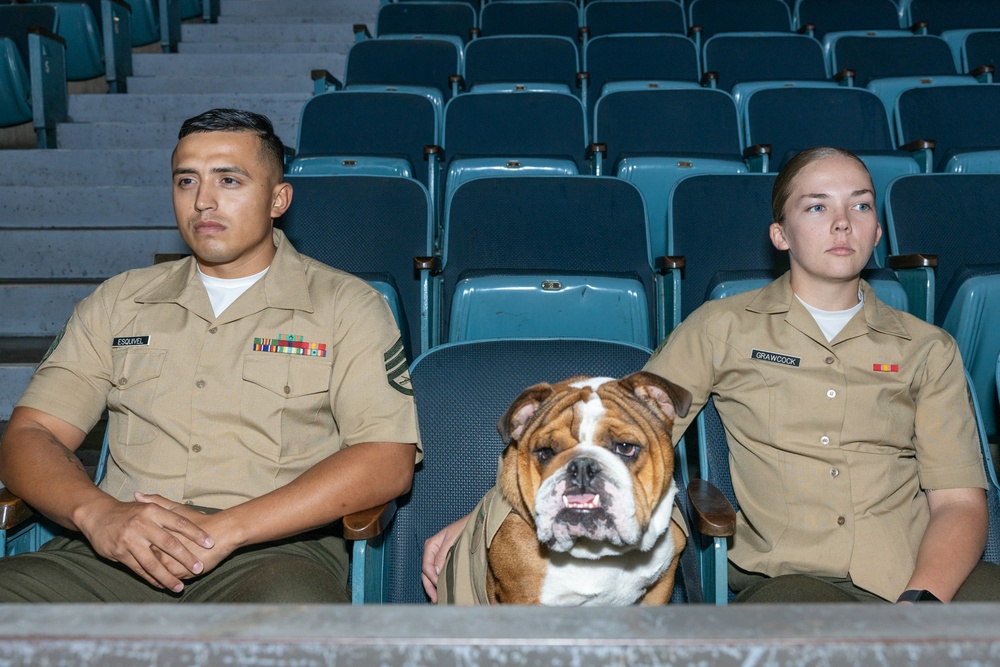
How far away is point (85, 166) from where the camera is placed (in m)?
4.68

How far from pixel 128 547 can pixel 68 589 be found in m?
0.13

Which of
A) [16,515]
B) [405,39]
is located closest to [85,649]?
[16,515]

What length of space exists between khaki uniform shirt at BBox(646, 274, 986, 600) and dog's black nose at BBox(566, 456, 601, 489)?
444 mm

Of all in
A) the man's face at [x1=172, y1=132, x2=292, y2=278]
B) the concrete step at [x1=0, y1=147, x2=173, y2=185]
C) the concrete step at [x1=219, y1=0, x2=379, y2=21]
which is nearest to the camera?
the man's face at [x1=172, y1=132, x2=292, y2=278]

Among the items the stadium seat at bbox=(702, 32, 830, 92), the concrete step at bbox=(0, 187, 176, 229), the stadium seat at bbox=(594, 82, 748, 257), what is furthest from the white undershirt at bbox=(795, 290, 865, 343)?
the stadium seat at bbox=(702, 32, 830, 92)

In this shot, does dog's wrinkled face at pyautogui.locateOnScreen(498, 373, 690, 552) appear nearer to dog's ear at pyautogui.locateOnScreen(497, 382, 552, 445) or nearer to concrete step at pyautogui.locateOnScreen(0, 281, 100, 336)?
dog's ear at pyautogui.locateOnScreen(497, 382, 552, 445)

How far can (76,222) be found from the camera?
4.34m

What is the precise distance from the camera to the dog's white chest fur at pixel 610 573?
1.52 m

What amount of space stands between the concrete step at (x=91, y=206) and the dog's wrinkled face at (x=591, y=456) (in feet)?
10.9

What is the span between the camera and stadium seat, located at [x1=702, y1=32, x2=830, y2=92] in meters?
5.10

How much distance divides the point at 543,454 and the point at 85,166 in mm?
4171

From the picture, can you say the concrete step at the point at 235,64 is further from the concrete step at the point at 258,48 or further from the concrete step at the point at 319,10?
the concrete step at the point at 319,10

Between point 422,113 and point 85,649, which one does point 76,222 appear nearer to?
point 422,113

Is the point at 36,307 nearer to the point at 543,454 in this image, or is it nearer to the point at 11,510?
the point at 11,510
